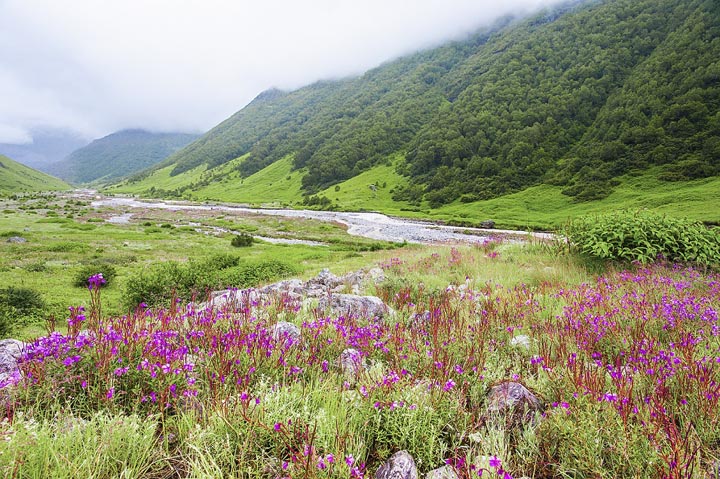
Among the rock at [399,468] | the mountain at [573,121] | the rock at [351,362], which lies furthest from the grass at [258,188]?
the rock at [399,468]

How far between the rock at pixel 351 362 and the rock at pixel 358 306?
2140 mm

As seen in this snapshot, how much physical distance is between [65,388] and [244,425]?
185cm

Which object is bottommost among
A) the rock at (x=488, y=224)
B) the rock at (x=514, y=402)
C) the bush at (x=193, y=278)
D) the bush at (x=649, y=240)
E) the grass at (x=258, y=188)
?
the rock at (x=488, y=224)

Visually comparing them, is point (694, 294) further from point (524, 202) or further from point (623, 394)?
point (524, 202)

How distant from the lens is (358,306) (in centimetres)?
734

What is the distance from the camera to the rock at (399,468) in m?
2.44

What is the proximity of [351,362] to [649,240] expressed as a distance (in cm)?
1183

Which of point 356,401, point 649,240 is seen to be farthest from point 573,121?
point 356,401

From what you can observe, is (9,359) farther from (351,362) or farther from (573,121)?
(573,121)

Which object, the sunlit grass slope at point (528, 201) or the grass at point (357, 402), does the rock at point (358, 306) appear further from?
the sunlit grass slope at point (528, 201)

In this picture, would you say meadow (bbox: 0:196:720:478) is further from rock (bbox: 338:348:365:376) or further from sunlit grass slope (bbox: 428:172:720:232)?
sunlit grass slope (bbox: 428:172:720:232)

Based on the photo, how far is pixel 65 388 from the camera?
9.99ft

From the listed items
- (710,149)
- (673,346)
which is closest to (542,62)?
(710,149)

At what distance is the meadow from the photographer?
7.53 ft
